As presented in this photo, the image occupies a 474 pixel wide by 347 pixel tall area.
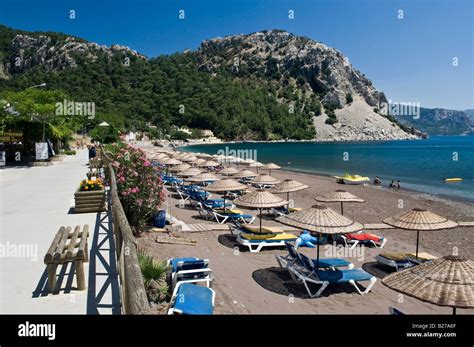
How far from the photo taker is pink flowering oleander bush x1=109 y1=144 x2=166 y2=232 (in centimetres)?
1022

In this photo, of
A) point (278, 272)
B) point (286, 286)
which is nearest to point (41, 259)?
point (286, 286)

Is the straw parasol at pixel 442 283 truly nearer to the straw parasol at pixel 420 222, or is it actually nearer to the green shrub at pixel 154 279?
the green shrub at pixel 154 279

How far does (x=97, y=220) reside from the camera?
9.45 meters

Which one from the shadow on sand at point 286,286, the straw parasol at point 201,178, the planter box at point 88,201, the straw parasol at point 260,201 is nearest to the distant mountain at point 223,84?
the straw parasol at point 201,178

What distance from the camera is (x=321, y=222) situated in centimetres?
827

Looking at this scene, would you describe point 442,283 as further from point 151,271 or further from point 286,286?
point 151,271

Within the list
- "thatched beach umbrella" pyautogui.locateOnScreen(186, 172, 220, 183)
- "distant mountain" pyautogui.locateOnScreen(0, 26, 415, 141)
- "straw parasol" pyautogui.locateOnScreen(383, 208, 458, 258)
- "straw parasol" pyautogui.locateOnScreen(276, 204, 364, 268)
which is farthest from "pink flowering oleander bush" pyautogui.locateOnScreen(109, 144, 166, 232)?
"distant mountain" pyautogui.locateOnScreen(0, 26, 415, 141)

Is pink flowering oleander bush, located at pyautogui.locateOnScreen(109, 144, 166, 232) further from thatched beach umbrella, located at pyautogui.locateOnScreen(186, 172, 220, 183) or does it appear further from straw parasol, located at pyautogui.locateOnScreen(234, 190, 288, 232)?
thatched beach umbrella, located at pyautogui.locateOnScreen(186, 172, 220, 183)

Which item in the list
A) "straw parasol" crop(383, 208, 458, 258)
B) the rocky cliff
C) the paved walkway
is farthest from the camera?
the rocky cliff

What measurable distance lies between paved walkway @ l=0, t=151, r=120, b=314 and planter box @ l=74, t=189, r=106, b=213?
A: 29 centimetres

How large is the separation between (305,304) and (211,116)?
414ft

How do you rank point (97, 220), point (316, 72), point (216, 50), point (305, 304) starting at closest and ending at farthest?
point (305, 304)
point (97, 220)
point (316, 72)
point (216, 50)
